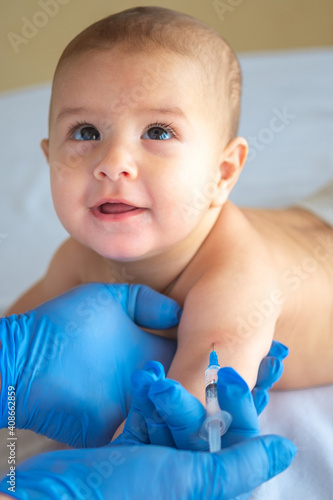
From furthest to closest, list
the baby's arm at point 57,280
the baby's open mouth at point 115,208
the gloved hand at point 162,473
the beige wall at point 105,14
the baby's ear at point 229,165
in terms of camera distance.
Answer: the beige wall at point 105,14
the baby's arm at point 57,280
the baby's ear at point 229,165
the baby's open mouth at point 115,208
the gloved hand at point 162,473

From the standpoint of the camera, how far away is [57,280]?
139 cm

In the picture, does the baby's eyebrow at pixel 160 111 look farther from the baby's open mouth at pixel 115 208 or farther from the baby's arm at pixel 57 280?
the baby's arm at pixel 57 280

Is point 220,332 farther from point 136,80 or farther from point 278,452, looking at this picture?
point 136,80

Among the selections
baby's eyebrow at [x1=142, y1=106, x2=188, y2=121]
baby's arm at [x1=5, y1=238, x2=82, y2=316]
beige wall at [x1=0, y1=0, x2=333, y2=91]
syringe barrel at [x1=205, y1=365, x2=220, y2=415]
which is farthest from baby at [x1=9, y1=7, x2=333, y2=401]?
beige wall at [x1=0, y1=0, x2=333, y2=91]

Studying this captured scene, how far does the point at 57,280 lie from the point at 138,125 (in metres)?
0.51

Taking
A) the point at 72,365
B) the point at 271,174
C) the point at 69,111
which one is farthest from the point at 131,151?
the point at 271,174

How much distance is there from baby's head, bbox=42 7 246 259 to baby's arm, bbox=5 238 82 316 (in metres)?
0.29

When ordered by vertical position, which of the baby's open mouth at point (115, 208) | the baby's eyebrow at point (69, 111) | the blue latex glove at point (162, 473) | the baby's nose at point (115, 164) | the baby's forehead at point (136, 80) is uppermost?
the baby's forehead at point (136, 80)

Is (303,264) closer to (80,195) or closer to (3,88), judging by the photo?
(80,195)

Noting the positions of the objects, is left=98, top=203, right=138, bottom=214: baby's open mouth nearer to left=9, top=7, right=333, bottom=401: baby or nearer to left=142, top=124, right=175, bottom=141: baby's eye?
left=9, top=7, right=333, bottom=401: baby

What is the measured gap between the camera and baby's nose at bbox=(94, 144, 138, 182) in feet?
3.20

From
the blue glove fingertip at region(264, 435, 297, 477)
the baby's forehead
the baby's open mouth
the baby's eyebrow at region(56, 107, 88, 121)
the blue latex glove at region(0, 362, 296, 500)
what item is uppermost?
the baby's forehead

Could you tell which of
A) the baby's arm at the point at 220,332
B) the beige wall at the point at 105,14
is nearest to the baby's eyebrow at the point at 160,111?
the baby's arm at the point at 220,332

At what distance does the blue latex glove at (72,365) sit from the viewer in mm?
934
